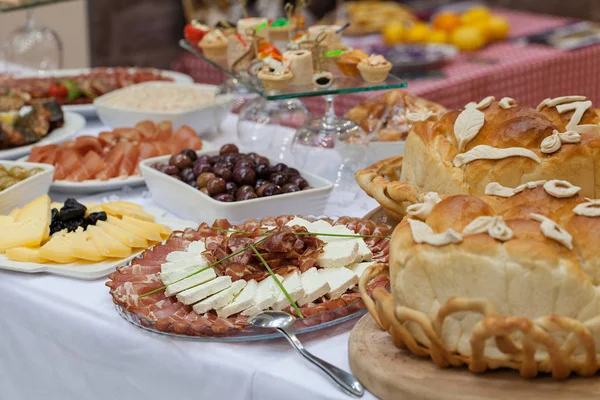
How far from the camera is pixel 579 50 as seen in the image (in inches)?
153

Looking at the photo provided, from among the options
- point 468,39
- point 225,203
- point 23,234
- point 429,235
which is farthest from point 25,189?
point 468,39

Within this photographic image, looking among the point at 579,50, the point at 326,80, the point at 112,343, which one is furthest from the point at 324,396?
the point at 579,50

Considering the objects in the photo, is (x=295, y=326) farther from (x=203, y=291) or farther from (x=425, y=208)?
(x=425, y=208)

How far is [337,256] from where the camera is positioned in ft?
4.49

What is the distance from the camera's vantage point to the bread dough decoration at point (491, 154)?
1.38 m

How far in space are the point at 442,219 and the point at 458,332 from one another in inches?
5.9

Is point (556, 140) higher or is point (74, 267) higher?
point (556, 140)

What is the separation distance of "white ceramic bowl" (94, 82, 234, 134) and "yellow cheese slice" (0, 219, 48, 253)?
2.59ft

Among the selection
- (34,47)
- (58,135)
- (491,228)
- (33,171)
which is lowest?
(34,47)

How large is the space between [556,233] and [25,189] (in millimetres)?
1225

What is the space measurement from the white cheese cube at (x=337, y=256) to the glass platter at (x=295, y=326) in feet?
0.33

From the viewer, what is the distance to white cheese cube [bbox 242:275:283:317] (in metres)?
1.26

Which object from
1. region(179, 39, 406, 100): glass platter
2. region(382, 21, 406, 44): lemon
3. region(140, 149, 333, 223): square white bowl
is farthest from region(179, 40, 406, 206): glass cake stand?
region(382, 21, 406, 44): lemon

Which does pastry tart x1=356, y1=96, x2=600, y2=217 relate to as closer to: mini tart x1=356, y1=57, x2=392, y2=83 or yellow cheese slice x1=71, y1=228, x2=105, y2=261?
mini tart x1=356, y1=57, x2=392, y2=83
